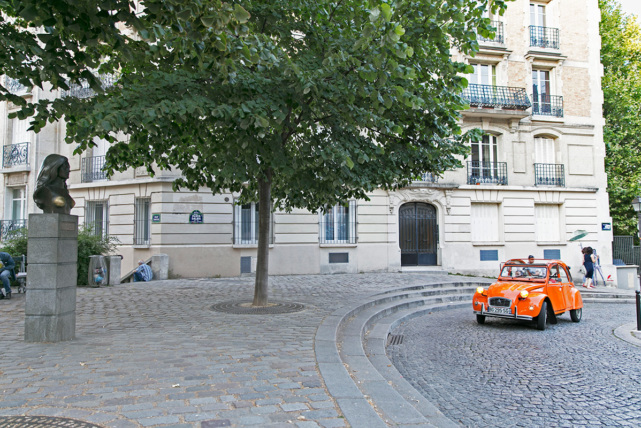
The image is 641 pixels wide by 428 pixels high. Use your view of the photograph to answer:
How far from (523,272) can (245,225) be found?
11101mm

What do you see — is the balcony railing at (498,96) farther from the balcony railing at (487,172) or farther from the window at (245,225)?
the window at (245,225)

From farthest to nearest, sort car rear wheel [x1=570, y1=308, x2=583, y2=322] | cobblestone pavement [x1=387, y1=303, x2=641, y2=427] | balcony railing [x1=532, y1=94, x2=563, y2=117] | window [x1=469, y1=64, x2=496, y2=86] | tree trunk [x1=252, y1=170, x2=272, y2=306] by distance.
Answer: balcony railing [x1=532, y1=94, x2=563, y2=117]
window [x1=469, y1=64, x2=496, y2=86]
car rear wheel [x1=570, y1=308, x2=583, y2=322]
tree trunk [x1=252, y1=170, x2=272, y2=306]
cobblestone pavement [x1=387, y1=303, x2=641, y2=427]

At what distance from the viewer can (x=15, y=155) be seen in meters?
22.1

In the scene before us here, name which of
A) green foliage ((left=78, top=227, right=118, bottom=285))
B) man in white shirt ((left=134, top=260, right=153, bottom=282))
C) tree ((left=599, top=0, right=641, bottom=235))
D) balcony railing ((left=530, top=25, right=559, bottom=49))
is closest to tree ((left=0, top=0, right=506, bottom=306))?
green foliage ((left=78, top=227, right=118, bottom=285))

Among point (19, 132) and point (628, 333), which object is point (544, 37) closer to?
point (628, 333)

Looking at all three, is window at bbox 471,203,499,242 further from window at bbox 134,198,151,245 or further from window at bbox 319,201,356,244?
window at bbox 134,198,151,245

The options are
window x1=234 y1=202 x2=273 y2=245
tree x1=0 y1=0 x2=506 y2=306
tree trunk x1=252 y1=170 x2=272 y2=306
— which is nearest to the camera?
tree x1=0 y1=0 x2=506 y2=306

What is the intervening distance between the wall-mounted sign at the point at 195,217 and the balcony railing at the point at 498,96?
44.2 ft

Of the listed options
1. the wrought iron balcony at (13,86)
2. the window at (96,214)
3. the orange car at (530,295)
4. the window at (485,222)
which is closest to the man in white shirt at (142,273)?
the window at (96,214)

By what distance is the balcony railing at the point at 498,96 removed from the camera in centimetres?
2217

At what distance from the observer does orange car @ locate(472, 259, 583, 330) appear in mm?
9445

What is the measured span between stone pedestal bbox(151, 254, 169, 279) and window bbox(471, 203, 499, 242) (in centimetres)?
1393

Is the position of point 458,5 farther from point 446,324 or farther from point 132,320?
point 132,320

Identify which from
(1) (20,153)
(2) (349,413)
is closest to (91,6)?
(2) (349,413)
